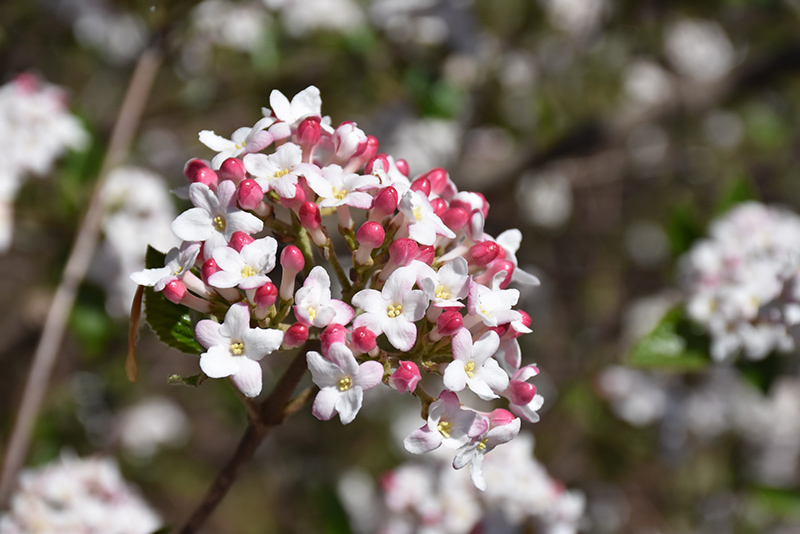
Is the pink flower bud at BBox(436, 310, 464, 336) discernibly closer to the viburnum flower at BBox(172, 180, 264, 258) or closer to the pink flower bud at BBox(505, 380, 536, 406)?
the pink flower bud at BBox(505, 380, 536, 406)

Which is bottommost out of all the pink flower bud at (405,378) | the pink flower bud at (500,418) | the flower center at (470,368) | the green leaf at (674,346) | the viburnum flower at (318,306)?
the green leaf at (674,346)

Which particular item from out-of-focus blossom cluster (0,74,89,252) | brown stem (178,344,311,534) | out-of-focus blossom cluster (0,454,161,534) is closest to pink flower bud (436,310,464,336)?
brown stem (178,344,311,534)

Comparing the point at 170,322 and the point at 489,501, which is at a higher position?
the point at 170,322

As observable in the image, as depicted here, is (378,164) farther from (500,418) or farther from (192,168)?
(500,418)

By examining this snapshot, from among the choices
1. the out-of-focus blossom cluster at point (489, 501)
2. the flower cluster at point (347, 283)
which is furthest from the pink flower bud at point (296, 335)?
the out-of-focus blossom cluster at point (489, 501)

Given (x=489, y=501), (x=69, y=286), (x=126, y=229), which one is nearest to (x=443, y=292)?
(x=489, y=501)

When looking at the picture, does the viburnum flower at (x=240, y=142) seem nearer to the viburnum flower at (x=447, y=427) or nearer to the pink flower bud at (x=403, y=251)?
the pink flower bud at (x=403, y=251)

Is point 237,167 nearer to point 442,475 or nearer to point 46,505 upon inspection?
point 46,505
